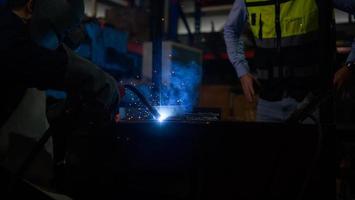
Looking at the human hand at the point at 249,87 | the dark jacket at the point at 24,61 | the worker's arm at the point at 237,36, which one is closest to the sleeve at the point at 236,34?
the worker's arm at the point at 237,36

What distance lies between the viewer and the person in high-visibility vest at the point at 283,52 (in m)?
1.94

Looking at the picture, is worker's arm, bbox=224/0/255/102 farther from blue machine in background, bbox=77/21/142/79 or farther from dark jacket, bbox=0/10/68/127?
blue machine in background, bbox=77/21/142/79

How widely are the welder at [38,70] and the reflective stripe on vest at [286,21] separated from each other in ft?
3.52

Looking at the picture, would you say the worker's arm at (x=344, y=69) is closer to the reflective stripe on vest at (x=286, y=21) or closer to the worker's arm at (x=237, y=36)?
the reflective stripe on vest at (x=286, y=21)

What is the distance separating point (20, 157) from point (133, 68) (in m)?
4.55

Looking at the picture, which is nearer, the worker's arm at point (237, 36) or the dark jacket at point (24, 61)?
the dark jacket at point (24, 61)

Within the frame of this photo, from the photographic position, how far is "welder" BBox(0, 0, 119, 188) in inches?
45.8

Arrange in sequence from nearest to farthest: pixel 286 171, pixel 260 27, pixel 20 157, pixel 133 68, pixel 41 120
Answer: pixel 286 171
pixel 20 157
pixel 41 120
pixel 260 27
pixel 133 68

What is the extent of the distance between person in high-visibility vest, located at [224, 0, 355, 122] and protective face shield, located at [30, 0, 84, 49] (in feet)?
3.53

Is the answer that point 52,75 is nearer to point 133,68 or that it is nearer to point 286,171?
point 286,171

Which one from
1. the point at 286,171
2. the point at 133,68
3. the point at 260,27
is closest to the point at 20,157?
the point at 286,171

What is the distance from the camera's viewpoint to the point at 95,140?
48.1 inches

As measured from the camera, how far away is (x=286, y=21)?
6.60 feet

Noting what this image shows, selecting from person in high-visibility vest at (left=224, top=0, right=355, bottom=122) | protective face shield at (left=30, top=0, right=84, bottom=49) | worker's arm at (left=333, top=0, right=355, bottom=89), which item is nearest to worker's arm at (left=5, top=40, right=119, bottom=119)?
protective face shield at (left=30, top=0, right=84, bottom=49)
